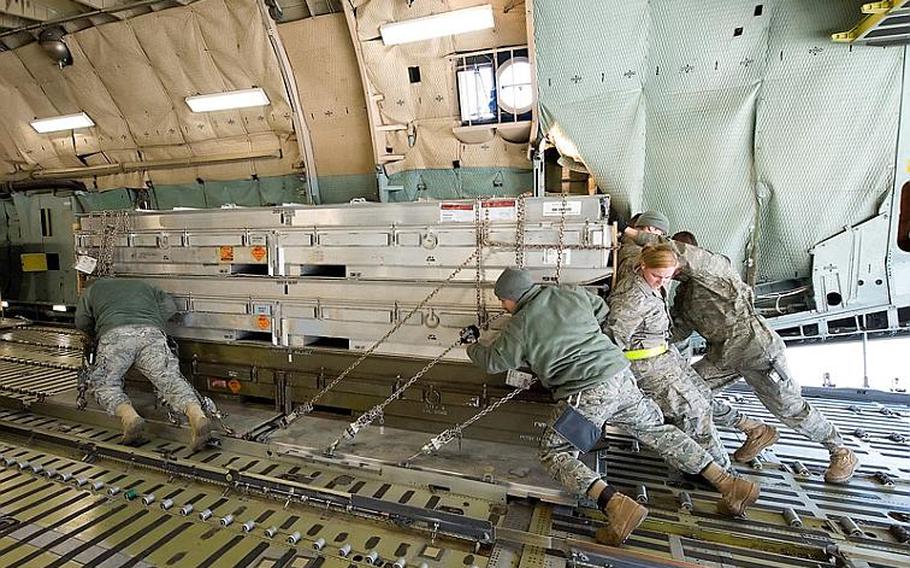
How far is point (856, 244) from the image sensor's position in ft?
13.7

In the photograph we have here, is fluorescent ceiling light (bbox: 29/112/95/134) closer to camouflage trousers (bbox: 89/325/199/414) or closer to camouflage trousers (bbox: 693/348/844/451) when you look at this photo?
camouflage trousers (bbox: 89/325/199/414)

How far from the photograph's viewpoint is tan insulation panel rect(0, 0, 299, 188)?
5.97 m

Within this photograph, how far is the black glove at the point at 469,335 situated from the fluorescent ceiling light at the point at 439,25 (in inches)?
115

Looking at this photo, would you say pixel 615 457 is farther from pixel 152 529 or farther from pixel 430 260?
pixel 152 529

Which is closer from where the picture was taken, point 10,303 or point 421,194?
point 421,194

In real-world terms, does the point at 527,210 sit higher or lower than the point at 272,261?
higher

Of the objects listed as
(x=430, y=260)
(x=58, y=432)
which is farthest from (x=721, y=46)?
(x=58, y=432)

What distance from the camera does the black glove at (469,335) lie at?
3.68 metres

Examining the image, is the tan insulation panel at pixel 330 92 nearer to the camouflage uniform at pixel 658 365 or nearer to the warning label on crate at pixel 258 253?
the warning label on crate at pixel 258 253

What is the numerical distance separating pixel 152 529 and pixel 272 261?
7.46 feet

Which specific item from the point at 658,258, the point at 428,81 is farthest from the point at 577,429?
the point at 428,81

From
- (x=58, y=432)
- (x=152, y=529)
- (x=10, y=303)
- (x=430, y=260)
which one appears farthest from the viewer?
(x=10, y=303)

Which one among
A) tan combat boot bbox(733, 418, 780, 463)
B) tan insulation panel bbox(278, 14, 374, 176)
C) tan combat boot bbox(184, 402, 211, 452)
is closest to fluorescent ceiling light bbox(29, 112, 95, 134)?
tan insulation panel bbox(278, 14, 374, 176)

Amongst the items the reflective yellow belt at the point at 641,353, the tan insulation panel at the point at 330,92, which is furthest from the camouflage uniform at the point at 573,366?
the tan insulation panel at the point at 330,92
